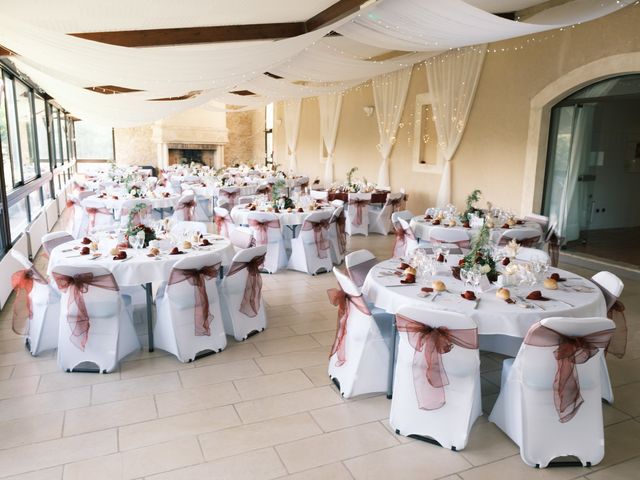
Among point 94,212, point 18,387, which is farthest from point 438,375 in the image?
point 94,212

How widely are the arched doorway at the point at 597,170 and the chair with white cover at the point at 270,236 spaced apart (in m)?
4.28

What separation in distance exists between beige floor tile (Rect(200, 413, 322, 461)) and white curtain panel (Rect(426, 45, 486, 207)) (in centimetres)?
721

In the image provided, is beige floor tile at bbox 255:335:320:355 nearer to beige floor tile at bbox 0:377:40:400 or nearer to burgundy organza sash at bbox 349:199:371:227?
beige floor tile at bbox 0:377:40:400

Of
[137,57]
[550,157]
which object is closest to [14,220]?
[137,57]

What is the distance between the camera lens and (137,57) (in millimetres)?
4438

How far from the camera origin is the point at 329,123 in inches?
557

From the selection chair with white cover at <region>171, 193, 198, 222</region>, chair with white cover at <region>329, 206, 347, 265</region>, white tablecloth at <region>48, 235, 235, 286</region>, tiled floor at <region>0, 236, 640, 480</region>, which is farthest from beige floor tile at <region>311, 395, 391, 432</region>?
chair with white cover at <region>171, 193, 198, 222</region>

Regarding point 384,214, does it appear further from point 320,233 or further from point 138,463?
point 138,463

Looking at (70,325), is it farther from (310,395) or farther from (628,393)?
(628,393)

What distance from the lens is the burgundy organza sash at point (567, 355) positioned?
8.46 feet

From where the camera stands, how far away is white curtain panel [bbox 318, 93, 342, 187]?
1380 centimetres

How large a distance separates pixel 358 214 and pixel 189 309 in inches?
227

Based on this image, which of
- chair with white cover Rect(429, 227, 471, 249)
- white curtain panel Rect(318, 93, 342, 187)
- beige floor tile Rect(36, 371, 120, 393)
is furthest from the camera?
white curtain panel Rect(318, 93, 342, 187)

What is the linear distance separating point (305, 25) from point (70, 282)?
3.55m
